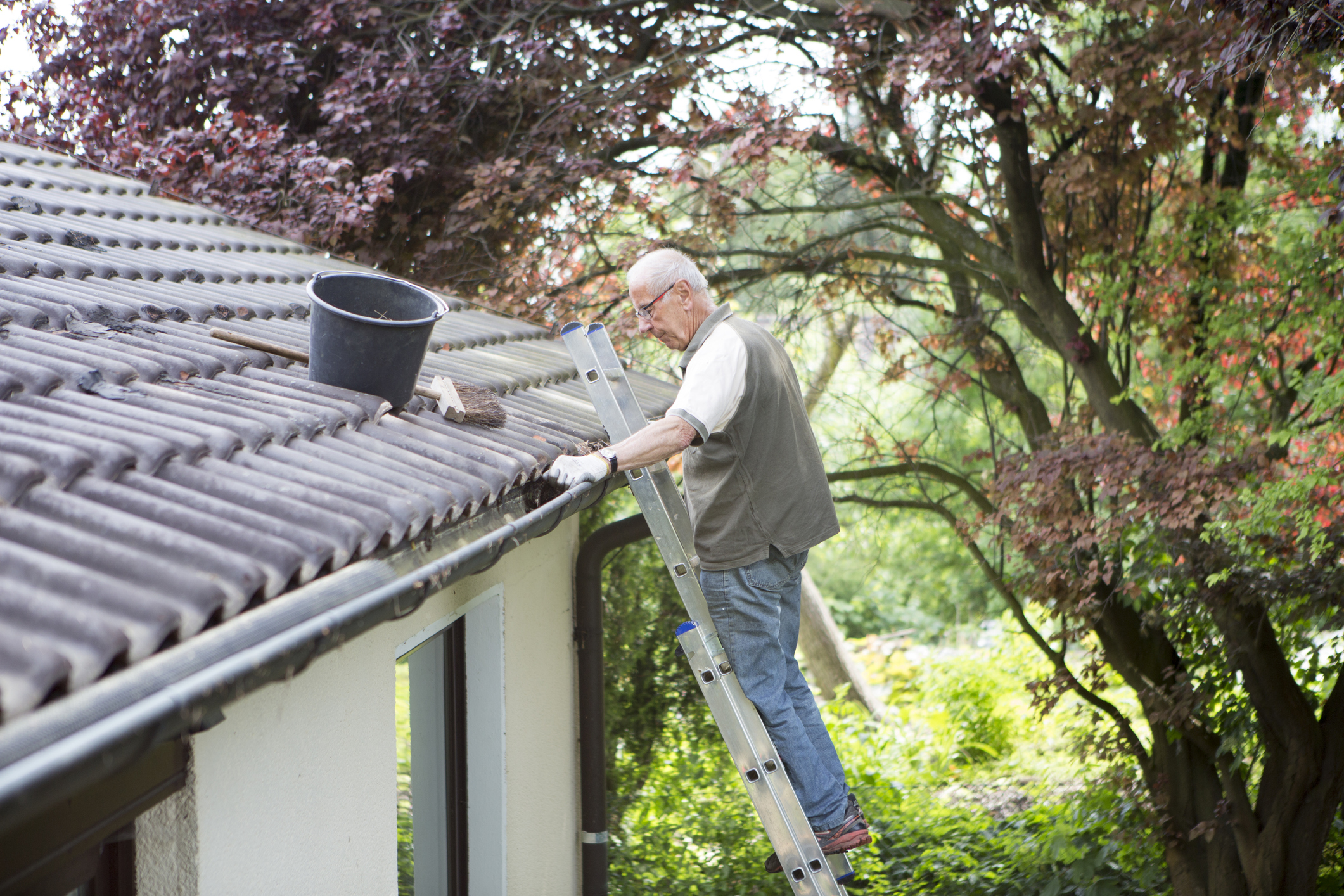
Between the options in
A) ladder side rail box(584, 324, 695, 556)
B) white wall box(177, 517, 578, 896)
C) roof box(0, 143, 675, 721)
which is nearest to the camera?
roof box(0, 143, 675, 721)

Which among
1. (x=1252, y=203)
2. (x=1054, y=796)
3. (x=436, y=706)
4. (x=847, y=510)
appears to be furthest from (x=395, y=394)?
(x=847, y=510)

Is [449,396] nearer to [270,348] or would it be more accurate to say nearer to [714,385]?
[270,348]

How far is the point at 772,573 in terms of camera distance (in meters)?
3.24

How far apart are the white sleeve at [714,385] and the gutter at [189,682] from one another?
1.25 metres

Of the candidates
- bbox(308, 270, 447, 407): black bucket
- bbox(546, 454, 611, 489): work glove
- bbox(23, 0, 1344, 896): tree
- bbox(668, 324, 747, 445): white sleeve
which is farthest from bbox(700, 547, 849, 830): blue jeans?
bbox(23, 0, 1344, 896): tree

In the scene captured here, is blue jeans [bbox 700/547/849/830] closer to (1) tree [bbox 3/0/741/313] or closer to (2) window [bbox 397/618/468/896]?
(2) window [bbox 397/618/468/896]

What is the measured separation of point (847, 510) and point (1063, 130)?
20.2ft

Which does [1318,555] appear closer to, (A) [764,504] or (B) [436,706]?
(A) [764,504]

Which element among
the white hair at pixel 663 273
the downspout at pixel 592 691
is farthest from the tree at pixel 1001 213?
the white hair at pixel 663 273

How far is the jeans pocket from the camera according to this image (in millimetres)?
3205

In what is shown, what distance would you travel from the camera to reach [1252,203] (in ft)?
18.1

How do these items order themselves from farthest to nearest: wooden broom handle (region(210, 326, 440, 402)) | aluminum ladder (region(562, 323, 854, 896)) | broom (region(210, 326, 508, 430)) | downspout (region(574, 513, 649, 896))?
downspout (region(574, 513, 649, 896)) < aluminum ladder (region(562, 323, 854, 896)) < wooden broom handle (region(210, 326, 440, 402)) < broom (region(210, 326, 508, 430))

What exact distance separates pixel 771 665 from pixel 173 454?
1944 mm

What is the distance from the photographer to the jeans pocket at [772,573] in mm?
3205
